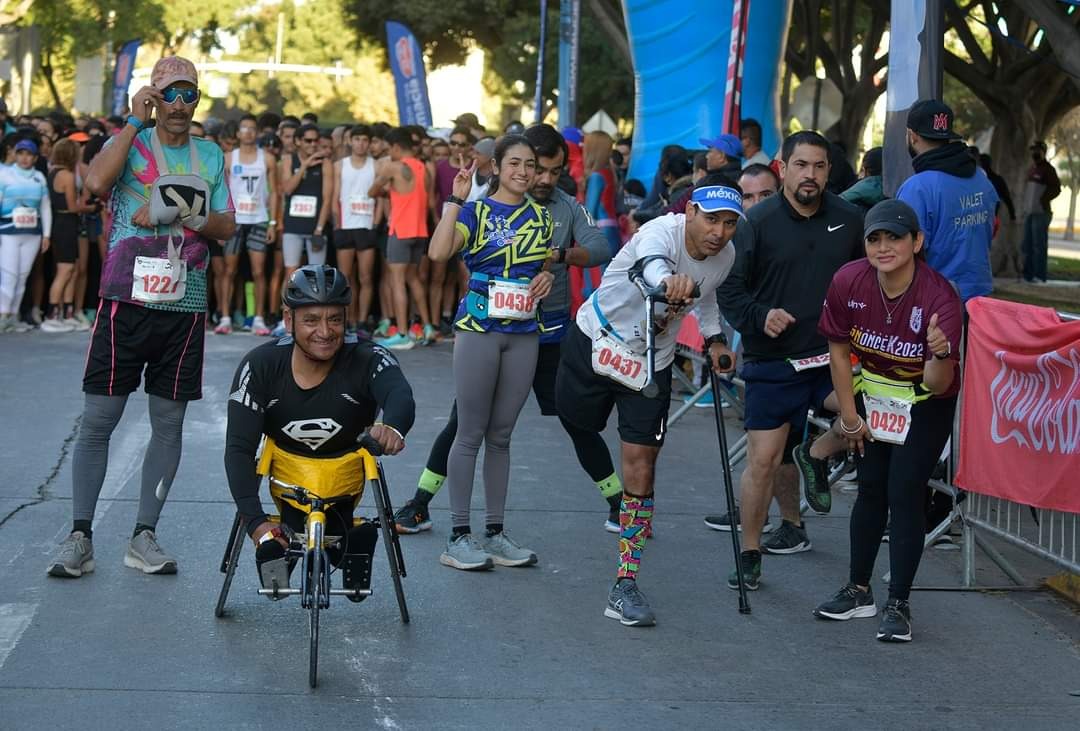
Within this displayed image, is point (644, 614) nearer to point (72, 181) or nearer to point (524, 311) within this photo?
point (524, 311)

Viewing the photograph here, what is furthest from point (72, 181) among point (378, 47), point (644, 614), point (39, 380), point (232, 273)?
point (378, 47)

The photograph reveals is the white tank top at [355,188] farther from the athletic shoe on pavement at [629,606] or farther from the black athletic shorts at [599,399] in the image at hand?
the athletic shoe on pavement at [629,606]

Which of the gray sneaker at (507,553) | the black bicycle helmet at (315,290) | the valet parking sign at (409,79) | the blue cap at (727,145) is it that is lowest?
the gray sneaker at (507,553)

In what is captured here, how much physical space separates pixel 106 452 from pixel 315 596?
6.55ft

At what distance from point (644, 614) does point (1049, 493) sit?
1.79 meters

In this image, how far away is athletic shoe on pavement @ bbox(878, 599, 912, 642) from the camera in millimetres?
6238

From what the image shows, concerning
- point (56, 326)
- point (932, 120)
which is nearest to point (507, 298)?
point (932, 120)

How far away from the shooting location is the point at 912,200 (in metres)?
8.11

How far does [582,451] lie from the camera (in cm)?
755

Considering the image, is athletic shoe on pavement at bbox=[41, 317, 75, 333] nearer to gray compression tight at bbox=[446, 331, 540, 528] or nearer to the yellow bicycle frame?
gray compression tight at bbox=[446, 331, 540, 528]

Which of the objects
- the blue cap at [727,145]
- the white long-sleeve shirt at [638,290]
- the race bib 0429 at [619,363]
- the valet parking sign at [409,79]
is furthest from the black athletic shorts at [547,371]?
the valet parking sign at [409,79]

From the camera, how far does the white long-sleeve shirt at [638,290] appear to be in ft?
21.0

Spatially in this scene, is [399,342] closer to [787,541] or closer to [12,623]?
[787,541]

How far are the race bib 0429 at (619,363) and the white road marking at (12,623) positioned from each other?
94.7 inches
